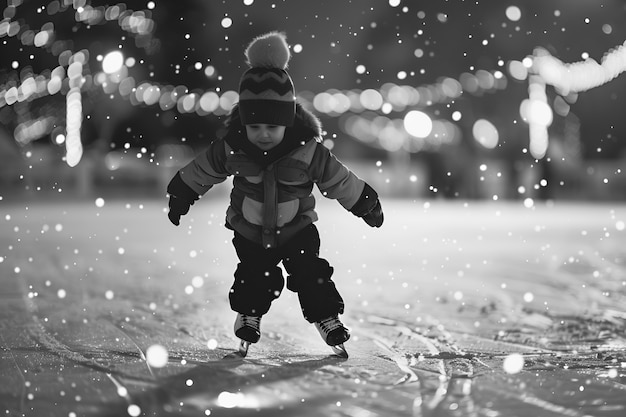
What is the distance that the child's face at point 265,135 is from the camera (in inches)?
116

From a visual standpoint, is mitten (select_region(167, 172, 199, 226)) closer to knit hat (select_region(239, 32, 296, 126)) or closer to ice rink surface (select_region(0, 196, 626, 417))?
knit hat (select_region(239, 32, 296, 126))

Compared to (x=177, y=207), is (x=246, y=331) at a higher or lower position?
lower

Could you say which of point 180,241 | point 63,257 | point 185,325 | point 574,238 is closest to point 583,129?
point 574,238

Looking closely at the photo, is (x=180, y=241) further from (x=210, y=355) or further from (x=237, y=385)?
(x=237, y=385)

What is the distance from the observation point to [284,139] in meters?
3.01

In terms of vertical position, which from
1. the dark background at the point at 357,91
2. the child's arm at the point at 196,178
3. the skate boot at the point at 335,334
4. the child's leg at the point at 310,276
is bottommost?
the skate boot at the point at 335,334

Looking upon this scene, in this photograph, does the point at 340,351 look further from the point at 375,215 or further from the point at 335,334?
the point at 375,215

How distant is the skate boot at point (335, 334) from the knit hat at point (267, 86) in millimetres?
779

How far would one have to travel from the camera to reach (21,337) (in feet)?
11.2

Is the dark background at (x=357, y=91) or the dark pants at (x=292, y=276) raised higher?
the dark background at (x=357, y=91)

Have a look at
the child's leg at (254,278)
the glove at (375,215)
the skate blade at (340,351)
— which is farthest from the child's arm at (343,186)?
the skate blade at (340,351)

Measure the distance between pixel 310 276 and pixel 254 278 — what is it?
219 mm

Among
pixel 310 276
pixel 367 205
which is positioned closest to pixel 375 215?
pixel 367 205

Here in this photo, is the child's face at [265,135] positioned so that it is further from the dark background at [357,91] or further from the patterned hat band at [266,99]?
the dark background at [357,91]
